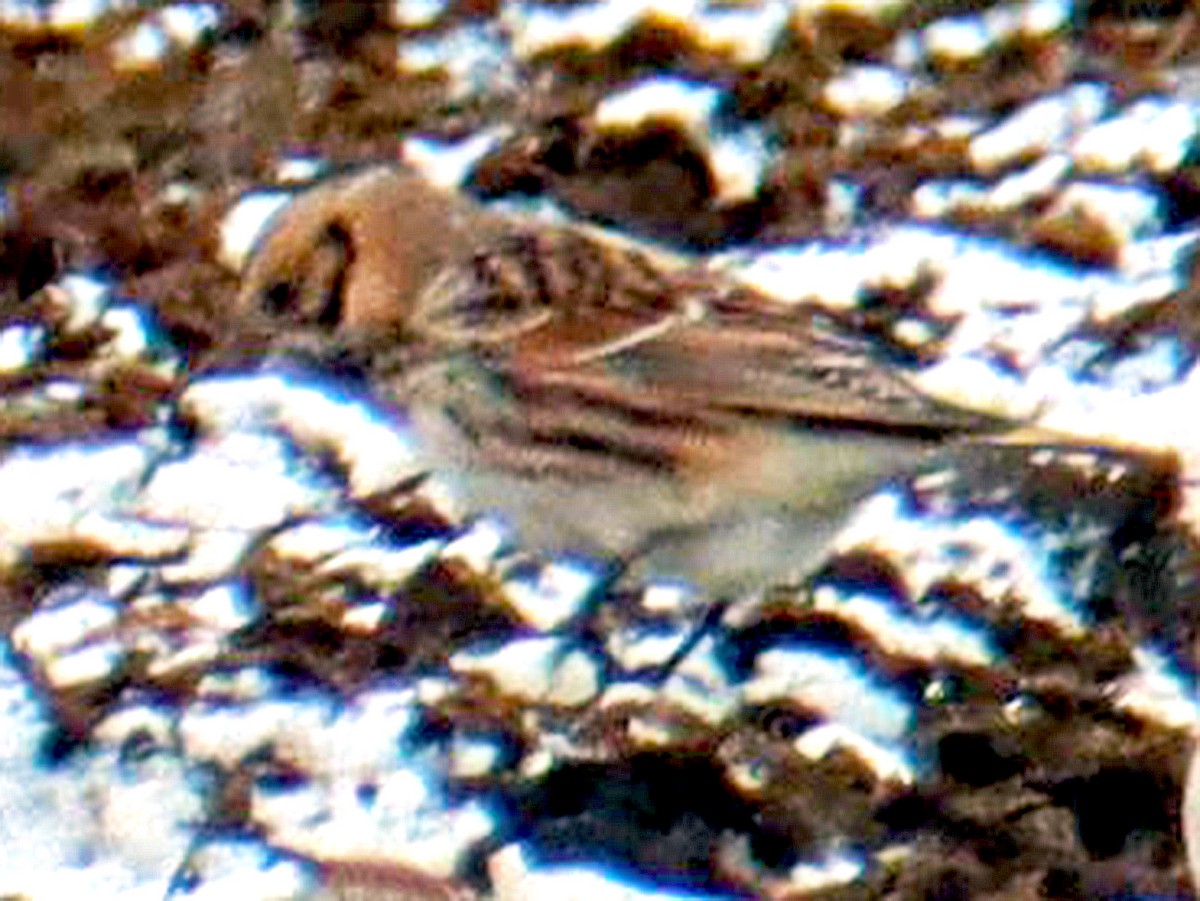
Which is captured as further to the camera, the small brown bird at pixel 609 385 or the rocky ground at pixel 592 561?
the small brown bird at pixel 609 385

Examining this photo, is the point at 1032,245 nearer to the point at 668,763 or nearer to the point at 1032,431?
the point at 1032,431

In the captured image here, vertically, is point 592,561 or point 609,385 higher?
point 609,385

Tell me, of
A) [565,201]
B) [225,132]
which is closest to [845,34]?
[565,201]

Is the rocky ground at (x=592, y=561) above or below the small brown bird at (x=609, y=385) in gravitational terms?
below

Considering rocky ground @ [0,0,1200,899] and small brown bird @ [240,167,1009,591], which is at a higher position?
small brown bird @ [240,167,1009,591]

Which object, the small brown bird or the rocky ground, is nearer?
the rocky ground
